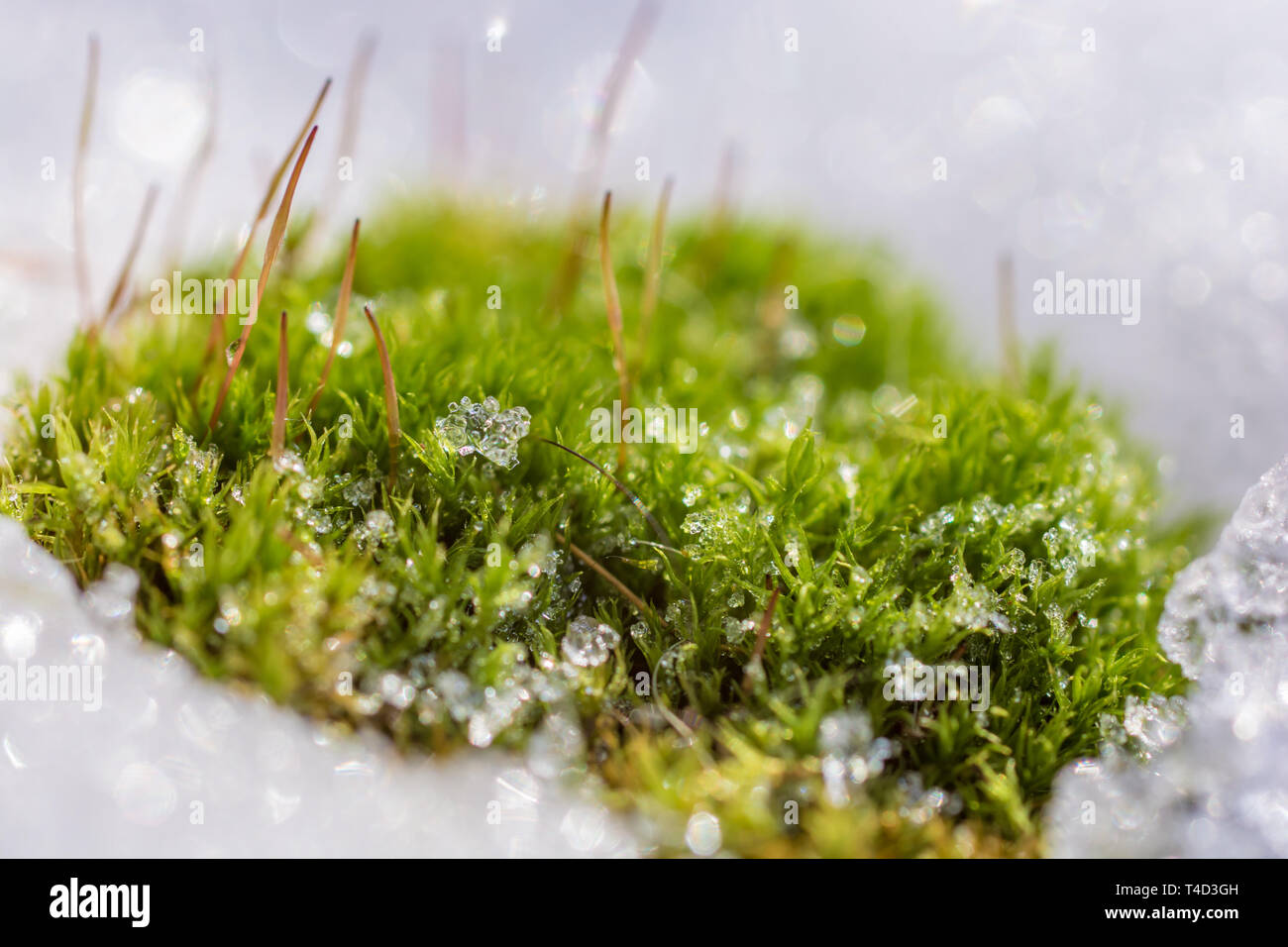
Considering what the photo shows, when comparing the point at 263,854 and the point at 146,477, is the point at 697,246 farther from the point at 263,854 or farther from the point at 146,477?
the point at 263,854

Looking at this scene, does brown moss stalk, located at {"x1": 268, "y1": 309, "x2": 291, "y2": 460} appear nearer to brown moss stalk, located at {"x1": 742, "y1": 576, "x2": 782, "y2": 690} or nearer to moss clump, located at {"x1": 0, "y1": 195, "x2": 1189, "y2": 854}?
moss clump, located at {"x1": 0, "y1": 195, "x2": 1189, "y2": 854}

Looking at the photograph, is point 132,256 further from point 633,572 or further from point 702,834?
point 702,834

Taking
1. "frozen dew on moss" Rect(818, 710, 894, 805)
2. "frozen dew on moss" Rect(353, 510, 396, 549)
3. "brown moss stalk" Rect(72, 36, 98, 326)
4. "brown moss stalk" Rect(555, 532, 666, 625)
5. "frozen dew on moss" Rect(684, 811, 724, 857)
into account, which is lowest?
"frozen dew on moss" Rect(684, 811, 724, 857)

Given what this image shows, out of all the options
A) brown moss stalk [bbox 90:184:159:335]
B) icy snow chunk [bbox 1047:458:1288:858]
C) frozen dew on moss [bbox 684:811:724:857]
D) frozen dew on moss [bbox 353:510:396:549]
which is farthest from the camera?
brown moss stalk [bbox 90:184:159:335]

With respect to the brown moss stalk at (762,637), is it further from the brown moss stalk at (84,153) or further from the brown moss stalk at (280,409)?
the brown moss stalk at (84,153)

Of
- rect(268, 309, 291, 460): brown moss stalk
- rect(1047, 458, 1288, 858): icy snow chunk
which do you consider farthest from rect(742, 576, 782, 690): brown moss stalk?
rect(268, 309, 291, 460): brown moss stalk

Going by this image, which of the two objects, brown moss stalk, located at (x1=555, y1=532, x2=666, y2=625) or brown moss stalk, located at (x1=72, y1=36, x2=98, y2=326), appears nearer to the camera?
brown moss stalk, located at (x1=555, y1=532, x2=666, y2=625)

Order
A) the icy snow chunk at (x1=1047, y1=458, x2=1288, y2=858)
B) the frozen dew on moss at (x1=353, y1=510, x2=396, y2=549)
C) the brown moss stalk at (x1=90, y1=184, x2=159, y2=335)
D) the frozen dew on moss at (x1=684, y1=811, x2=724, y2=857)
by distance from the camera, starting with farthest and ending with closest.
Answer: the brown moss stalk at (x1=90, y1=184, x2=159, y2=335)
the frozen dew on moss at (x1=353, y1=510, x2=396, y2=549)
the icy snow chunk at (x1=1047, y1=458, x2=1288, y2=858)
the frozen dew on moss at (x1=684, y1=811, x2=724, y2=857)
